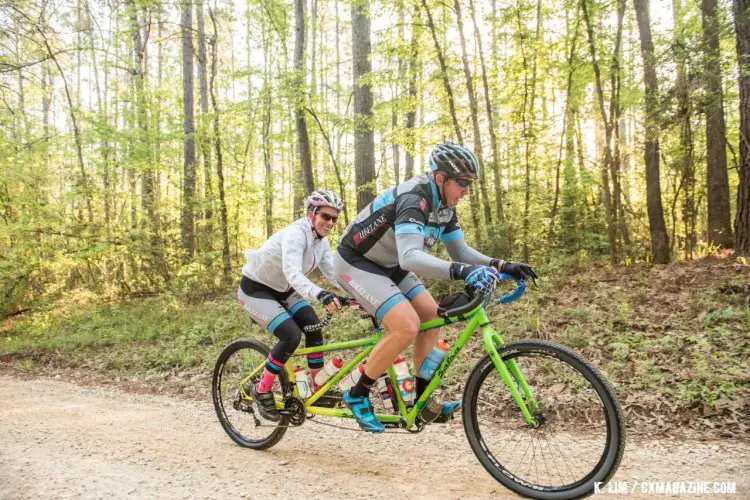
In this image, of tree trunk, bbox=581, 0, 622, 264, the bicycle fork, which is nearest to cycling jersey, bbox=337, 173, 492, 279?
the bicycle fork

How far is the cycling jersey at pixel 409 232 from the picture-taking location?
3240 millimetres

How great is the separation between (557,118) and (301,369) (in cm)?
933

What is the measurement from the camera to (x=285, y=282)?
4566 millimetres

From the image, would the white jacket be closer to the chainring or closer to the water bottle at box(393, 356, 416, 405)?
the water bottle at box(393, 356, 416, 405)

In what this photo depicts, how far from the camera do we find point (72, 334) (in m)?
10.5

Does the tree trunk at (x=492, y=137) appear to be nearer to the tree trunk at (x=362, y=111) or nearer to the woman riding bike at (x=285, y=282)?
the tree trunk at (x=362, y=111)

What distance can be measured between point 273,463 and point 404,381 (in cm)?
140

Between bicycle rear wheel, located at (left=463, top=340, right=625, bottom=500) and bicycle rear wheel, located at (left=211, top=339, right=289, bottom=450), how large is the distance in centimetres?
185

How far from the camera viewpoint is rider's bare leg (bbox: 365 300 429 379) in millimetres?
3523

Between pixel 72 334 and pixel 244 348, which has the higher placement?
pixel 244 348

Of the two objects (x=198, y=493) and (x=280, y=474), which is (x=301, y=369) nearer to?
(x=280, y=474)

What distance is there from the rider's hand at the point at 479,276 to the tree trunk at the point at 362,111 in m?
8.80

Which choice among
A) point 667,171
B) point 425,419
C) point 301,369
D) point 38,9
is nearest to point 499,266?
point 425,419

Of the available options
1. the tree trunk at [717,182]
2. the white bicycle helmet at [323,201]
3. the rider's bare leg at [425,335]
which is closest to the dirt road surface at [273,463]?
the rider's bare leg at [425,335]
